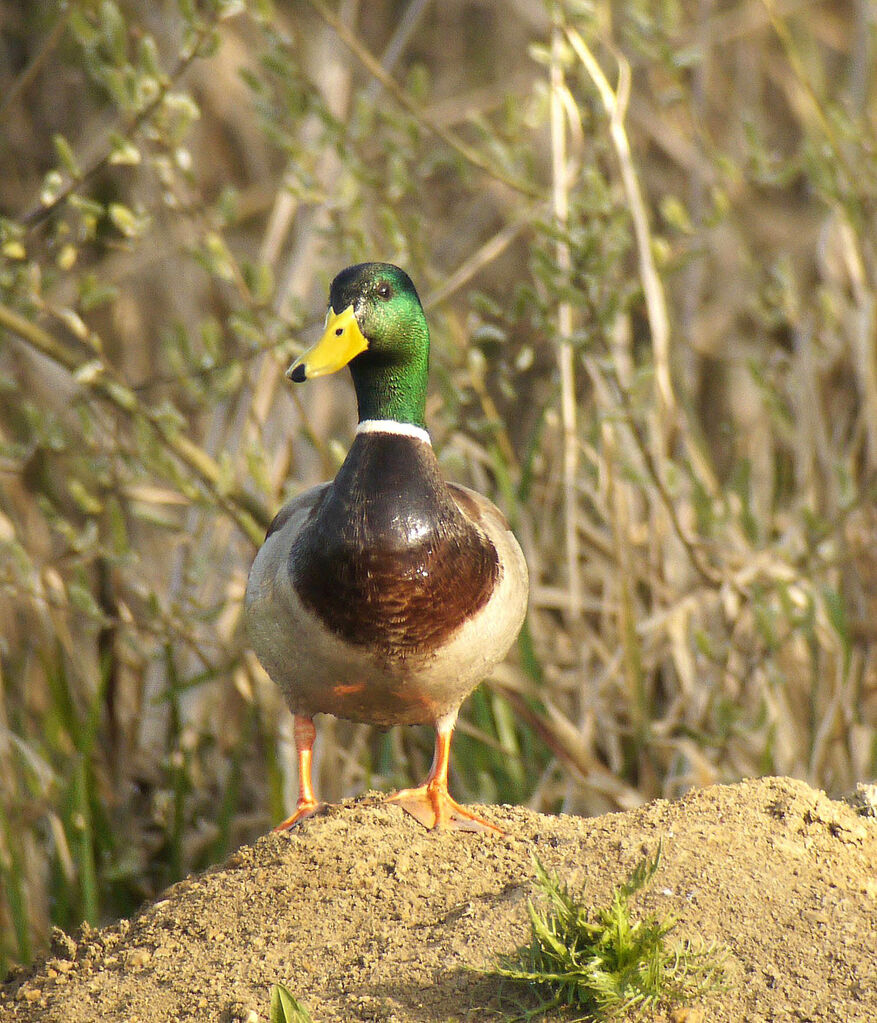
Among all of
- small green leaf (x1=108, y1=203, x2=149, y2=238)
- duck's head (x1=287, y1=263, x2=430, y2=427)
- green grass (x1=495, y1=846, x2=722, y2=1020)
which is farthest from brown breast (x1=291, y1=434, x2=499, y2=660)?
small green leaf (x1=108, y1=203, x2=149, y2=238)

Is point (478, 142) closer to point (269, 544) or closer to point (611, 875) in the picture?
point (269, 544)

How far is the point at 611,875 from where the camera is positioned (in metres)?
2.38

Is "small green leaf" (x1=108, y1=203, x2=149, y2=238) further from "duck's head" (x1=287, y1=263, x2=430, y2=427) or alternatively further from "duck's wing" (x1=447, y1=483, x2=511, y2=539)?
"duck's wing" (x1=447, y1=483, x2=511, y2=539)

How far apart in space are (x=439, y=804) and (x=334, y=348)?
1.03 metres

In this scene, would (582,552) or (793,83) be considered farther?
(793,83)

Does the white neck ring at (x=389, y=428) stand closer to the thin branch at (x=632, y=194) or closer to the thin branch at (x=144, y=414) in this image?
the thin branch at (x=144, y=414)

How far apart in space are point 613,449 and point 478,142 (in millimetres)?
3046

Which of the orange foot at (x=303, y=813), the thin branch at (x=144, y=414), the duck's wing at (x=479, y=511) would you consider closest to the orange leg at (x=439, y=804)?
the orange foot at (x=303, y=813)

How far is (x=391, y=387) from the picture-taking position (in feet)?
10.1

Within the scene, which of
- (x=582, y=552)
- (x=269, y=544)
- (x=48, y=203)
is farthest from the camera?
(x=582, y=552)

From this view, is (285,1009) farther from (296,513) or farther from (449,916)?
(296,513)

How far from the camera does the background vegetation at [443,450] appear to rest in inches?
162

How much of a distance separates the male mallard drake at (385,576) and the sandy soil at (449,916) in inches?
9.1

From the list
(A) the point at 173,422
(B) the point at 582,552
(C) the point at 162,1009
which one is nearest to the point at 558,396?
(B) the point at 582,552
